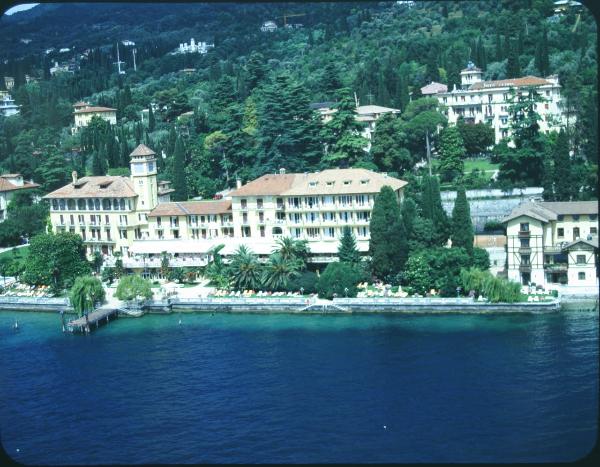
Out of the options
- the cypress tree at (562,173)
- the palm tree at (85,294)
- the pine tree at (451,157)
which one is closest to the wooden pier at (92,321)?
the palm tree at (85,294)

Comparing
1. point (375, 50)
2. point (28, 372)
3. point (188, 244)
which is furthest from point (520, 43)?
point (28, 372)

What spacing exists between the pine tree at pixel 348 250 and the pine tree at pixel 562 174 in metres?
5.00

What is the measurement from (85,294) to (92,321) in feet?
3.68

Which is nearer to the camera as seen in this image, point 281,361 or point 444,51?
point 281,361

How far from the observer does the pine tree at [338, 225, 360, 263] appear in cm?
A: 2162

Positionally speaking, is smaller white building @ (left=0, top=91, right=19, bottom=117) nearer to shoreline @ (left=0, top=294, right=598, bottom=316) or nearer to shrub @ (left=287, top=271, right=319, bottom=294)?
shoreline @ (left=0, top=294, right=598, bottom=316)

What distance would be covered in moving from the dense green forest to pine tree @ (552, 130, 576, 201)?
0.11ft

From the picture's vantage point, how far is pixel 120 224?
25016mm

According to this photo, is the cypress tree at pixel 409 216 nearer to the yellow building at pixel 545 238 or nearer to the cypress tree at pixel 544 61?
the yellow building at pixel 545 238

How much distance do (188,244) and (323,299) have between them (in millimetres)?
4947

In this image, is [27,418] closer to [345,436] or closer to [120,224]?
[345,436]

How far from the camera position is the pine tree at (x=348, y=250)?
70.9 ft

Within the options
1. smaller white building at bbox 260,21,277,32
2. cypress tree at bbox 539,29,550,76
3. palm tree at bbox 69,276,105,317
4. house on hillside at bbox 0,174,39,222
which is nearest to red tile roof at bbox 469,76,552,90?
cypress tree at bbox 539,29,550,76

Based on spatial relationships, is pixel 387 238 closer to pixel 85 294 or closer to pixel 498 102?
pixel 85 294
